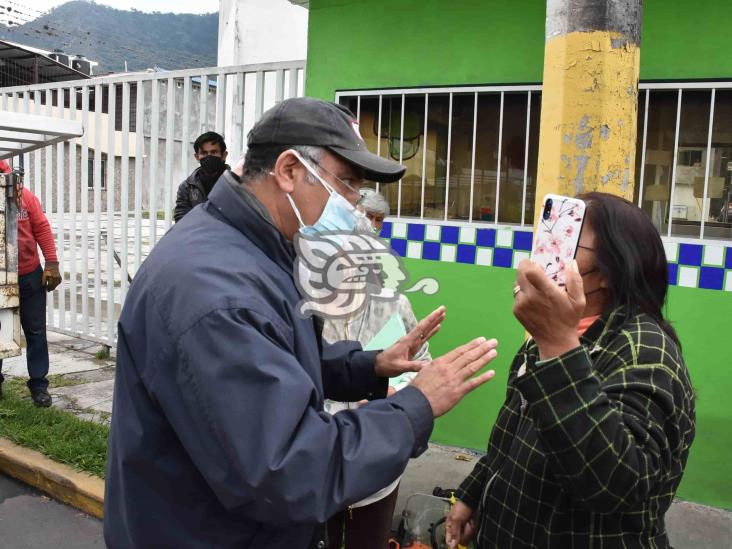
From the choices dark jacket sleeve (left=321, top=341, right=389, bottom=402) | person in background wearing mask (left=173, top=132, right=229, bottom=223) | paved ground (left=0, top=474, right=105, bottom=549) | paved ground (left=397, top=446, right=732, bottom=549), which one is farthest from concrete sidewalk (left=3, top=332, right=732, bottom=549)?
dark jacket sleeve (left=321, top=341, right=389, bottom=402)

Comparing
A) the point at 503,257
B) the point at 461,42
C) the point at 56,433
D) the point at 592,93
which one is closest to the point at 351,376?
the point at 592,93

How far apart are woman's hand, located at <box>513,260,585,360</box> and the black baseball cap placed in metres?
0.48

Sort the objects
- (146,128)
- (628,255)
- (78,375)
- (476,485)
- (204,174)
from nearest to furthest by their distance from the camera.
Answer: (628,255) → (476,485) → (204,174) → (78,375) → (146,128)

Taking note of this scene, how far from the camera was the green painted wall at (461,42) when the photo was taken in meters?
3.47

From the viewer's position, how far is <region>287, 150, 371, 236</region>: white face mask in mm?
1527

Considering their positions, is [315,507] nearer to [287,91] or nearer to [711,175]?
[711,175]

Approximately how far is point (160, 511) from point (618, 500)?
0.97 meters

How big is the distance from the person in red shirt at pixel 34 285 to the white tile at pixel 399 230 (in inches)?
103

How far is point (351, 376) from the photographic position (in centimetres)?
185

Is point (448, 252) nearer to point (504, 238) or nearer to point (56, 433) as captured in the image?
point (504, 238)

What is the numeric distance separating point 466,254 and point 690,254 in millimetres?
1273

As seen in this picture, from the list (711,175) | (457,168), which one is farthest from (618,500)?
(457,168)

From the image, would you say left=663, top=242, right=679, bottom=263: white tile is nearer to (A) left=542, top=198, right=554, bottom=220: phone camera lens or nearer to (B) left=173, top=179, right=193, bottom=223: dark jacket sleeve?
(A) left=542, top=198, right=554, bottom=220: phone camera lens

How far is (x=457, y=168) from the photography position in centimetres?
423
